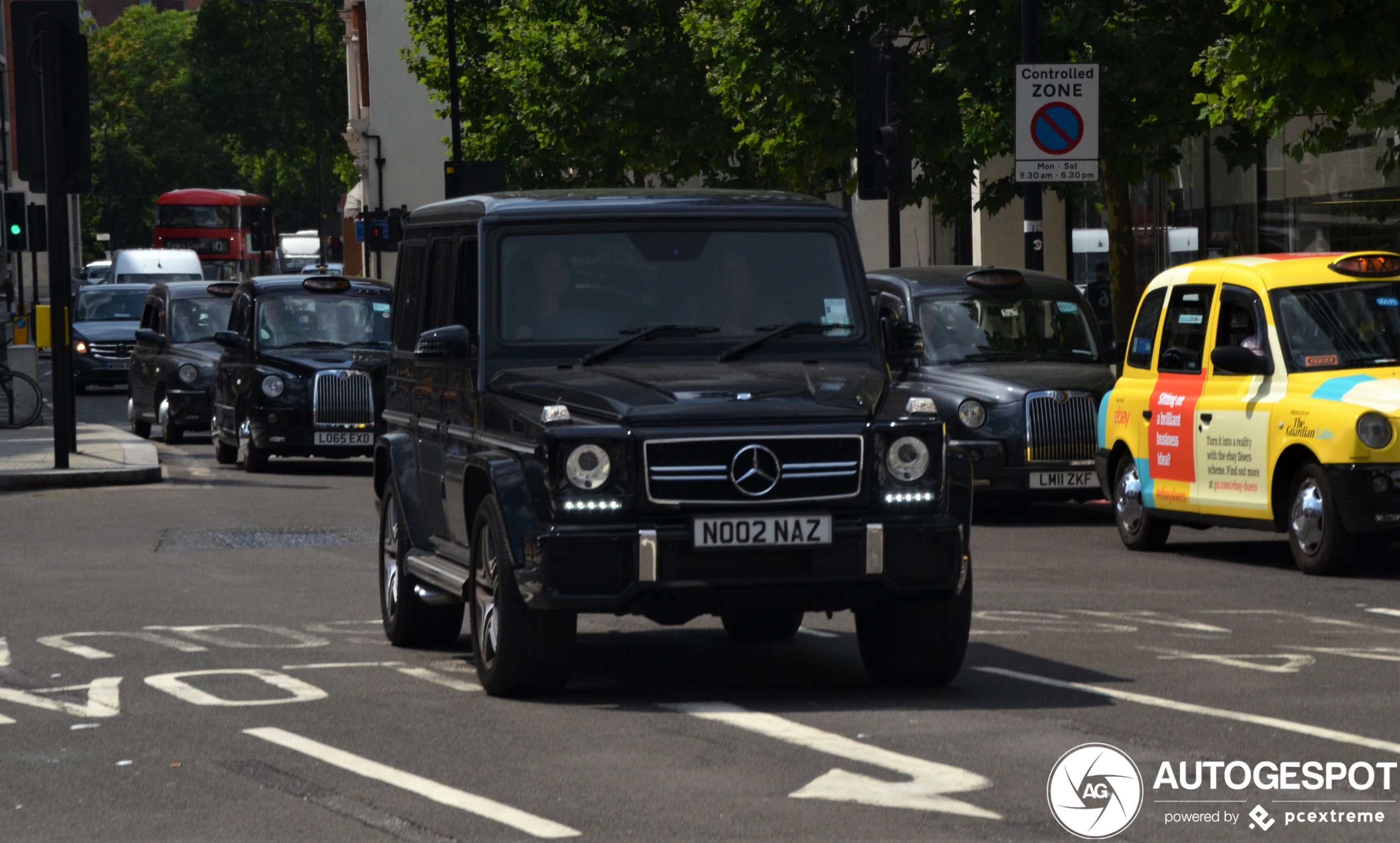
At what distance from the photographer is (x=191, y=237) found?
3211 inches

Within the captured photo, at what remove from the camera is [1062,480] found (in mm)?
16594

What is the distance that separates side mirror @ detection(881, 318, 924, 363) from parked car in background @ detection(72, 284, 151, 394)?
29737 mm

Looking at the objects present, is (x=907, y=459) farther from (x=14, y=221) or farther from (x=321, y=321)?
(x=14, y=221)

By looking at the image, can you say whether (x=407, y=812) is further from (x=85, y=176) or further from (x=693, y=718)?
(x=85, y=176)

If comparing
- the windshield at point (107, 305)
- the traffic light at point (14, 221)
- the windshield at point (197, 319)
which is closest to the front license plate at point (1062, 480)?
the windshield at point (197, 319)

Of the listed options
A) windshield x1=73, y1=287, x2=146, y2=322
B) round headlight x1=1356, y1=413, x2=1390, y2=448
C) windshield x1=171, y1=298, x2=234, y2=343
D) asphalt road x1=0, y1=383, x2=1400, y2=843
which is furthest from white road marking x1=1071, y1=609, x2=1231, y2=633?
windshield x1=73, y1=287, x2=146, y2=322

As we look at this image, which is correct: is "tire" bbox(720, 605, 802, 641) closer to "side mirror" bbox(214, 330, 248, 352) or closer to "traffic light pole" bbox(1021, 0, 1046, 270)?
"traffic light pole" bbox(1021, 0, 1046, 270)

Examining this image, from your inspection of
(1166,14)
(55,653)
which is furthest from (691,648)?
(1166,14)

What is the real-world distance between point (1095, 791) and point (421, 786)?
194 centimetres

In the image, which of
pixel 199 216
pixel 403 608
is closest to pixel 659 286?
pixel 403 608

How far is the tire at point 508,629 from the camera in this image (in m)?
8.41

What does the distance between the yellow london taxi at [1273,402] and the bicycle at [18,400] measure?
679 inches

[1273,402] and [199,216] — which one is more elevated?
[199,216]

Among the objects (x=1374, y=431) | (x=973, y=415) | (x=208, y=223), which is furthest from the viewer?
(x=208, y=223)
